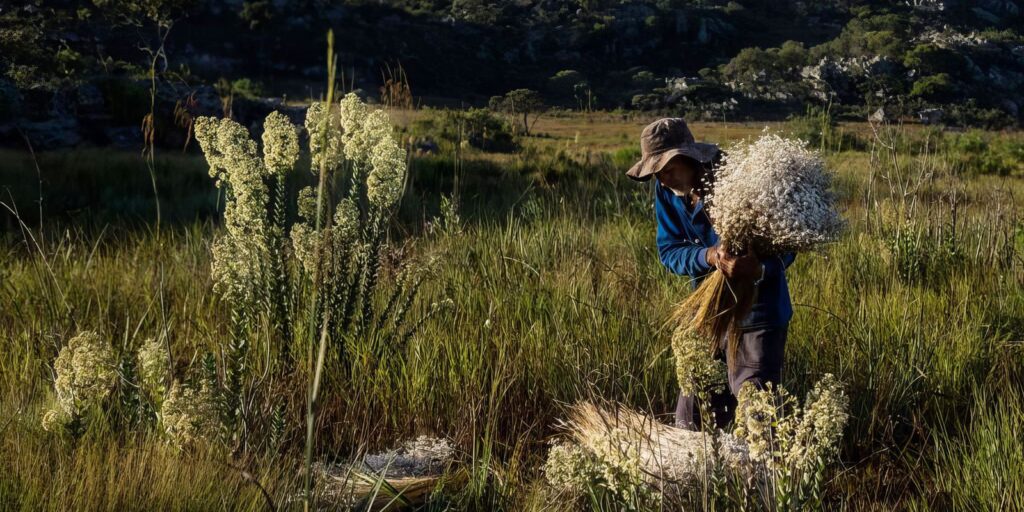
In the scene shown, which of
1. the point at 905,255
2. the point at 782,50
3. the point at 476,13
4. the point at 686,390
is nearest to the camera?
the point at 686,390

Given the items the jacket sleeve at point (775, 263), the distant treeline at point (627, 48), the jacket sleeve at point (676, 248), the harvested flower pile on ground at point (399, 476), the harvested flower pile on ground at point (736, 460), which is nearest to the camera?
the harvested flower pile on ground at point (736, 460)

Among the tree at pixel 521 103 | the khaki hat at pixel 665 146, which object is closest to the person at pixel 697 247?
the khaki hat at pixel 665 146

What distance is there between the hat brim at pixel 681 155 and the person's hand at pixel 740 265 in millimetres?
→ 469

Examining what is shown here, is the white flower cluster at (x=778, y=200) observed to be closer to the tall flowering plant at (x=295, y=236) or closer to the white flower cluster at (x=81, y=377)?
the tall flowering plant at (x=295, y=236)

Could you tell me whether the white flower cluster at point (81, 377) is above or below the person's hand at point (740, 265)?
below

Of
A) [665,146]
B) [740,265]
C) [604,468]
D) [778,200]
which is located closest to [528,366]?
[665,146]

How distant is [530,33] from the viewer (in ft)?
320

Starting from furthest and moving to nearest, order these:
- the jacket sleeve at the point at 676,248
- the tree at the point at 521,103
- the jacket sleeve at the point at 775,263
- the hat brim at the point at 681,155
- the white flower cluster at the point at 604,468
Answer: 1. the tree at the point at 521,103
2. the hat brim at the point at 681,155
3. the jacket sleeve at the point at 676,248
4. the jacket sleeve at the point at 775,263
5. the white flower cluster at the point at 604,468

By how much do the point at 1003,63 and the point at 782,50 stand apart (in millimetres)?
22529

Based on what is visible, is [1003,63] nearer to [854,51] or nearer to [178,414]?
[854,51]

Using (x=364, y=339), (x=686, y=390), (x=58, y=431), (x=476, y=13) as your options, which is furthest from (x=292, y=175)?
(x=476, y=13)

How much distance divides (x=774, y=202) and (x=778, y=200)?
0.07 ft

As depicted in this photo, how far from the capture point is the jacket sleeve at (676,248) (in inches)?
94.3

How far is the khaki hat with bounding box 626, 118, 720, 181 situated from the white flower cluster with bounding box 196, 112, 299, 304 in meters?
1.08
